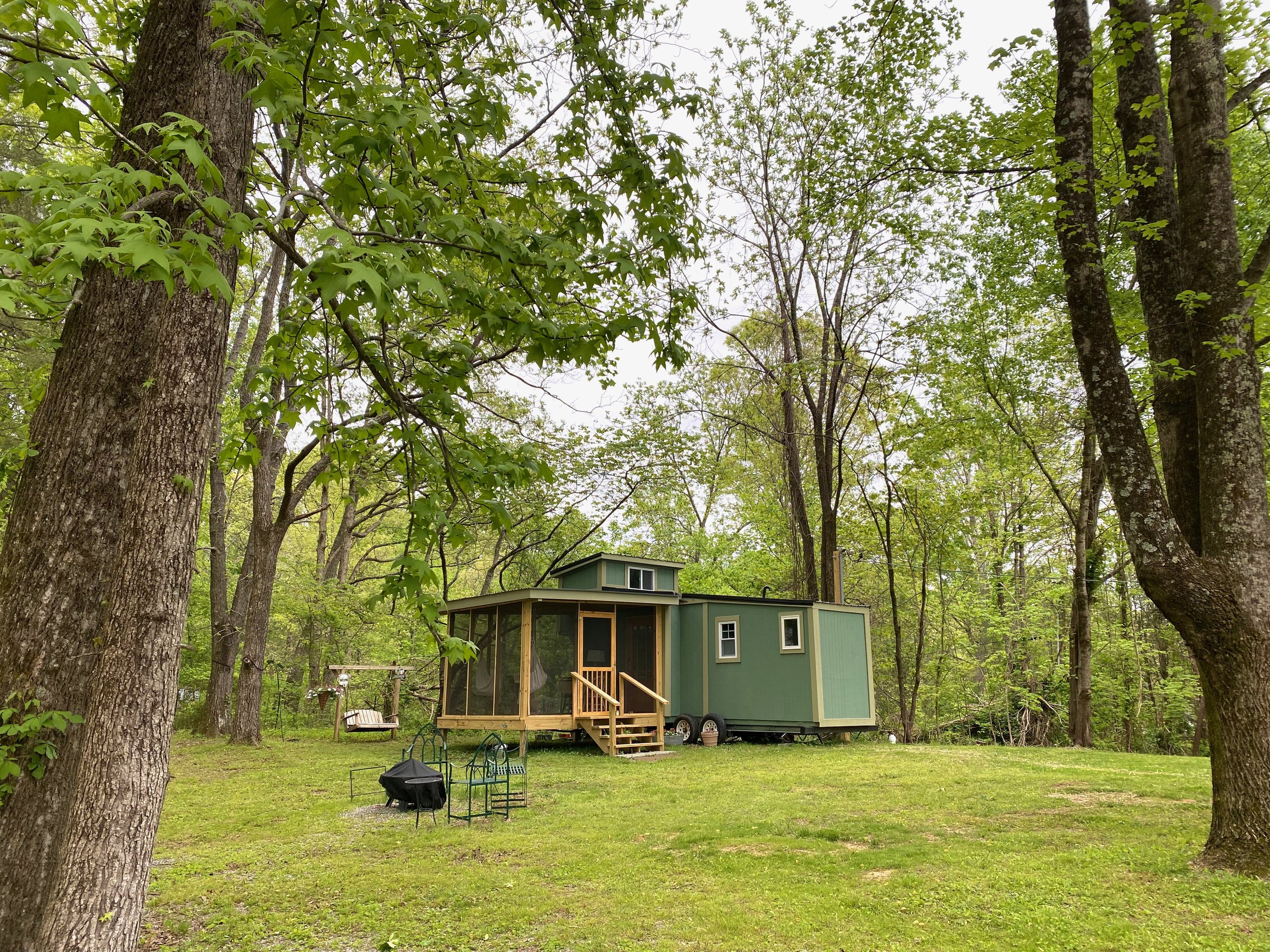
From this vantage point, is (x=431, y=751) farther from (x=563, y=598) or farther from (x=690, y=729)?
(x=690, y=729)

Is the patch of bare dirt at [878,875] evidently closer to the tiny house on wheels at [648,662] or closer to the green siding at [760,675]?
the tiny house on wheels at [648,662]

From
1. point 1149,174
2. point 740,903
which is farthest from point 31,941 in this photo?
point 1149,174

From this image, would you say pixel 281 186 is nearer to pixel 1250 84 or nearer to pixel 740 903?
pixel 740 903

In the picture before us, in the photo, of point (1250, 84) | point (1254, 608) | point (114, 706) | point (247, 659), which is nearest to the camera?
point (114, 706)

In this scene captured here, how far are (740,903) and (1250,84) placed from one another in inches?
260

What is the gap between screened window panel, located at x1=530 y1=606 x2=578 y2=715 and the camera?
42.3 feet

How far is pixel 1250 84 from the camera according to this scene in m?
5.34

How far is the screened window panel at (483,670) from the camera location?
13391 mm

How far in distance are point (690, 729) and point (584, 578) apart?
141 inches

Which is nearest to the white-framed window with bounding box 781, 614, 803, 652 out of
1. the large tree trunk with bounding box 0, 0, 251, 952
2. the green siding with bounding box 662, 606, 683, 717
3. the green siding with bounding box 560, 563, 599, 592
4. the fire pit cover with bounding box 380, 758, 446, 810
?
the green siding with bounding box 662, 606, 683, 717

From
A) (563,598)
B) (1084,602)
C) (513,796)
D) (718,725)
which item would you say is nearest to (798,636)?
(718,725)

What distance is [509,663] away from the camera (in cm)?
1320

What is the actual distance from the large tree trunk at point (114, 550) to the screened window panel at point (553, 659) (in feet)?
33.8

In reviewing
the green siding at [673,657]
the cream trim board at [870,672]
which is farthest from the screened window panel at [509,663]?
the cream trim board at [870,672]
